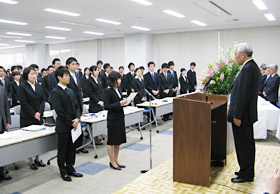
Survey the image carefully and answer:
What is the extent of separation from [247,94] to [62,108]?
2.35 m

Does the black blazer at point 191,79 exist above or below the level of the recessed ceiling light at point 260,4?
below

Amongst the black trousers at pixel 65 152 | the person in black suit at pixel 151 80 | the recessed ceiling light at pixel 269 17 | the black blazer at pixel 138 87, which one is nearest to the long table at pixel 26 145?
the black trousers at pixel 65 152

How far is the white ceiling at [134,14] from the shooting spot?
305 inches

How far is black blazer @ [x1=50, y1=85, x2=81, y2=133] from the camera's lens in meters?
3.65

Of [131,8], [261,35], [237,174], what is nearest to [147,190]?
[237,174]

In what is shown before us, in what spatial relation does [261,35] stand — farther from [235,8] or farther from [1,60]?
[1,60]

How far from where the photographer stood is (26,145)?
11.7ft

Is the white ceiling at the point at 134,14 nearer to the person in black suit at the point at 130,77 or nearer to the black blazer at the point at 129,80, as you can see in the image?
the person in black suit at the point at 130,77

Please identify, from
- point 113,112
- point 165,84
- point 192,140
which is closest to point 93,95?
point 113,112

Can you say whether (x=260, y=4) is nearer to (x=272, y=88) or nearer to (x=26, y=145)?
(x=272, y=88)

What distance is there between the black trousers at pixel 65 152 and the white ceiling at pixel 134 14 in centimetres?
489

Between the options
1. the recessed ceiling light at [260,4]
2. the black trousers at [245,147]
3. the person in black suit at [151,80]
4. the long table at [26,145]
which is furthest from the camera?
the person in black suit at [151,80]

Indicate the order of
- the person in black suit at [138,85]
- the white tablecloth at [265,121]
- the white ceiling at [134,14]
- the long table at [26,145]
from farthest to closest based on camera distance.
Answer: the white ceiling at [134,14] → the person in black suit at [138,85] → the white tablecloth at [265,121] → the long table at [26,145]

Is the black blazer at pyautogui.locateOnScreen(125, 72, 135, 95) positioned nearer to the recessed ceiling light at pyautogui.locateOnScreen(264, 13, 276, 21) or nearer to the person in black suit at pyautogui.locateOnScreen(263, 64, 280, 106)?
the person in black suit at pyautogui.locateOnScreen(263, 64, 280, 106)
